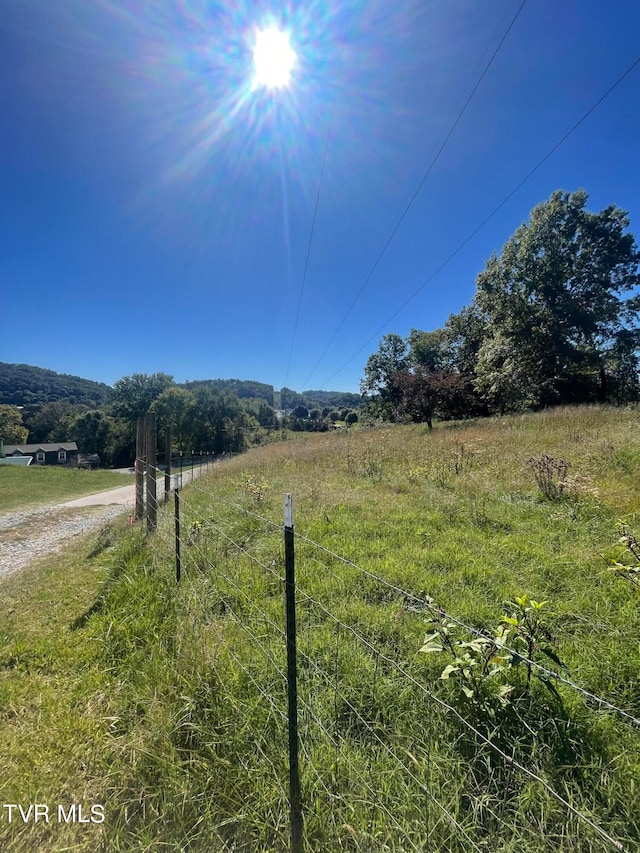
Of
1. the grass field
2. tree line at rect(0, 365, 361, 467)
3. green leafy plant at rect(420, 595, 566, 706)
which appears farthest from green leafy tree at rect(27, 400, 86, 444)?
green leafy plant at rect(420, 595, 566, 706)

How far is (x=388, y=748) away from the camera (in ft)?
4.87

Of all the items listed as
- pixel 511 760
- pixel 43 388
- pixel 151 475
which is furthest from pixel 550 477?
pixel 43 388

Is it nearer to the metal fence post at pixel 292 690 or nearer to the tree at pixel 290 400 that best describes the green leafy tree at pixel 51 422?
the tree at pixel 290 400

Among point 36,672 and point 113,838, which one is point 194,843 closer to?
point 113,838

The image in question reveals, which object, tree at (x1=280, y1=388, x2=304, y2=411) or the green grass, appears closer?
the green grass

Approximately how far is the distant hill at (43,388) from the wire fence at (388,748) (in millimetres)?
84735

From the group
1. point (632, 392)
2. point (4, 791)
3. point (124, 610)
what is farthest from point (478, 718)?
point (632, 392)

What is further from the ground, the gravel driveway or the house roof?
the house roof

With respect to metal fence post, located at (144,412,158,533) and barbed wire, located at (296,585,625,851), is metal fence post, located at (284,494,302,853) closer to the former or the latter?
barbed wire, located at (296,585,625,851)

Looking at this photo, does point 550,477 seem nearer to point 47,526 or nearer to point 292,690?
point 292,690

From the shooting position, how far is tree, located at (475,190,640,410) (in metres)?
16.8

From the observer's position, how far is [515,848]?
1137mm

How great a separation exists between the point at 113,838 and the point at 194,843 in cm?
34

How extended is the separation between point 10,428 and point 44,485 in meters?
52.3
